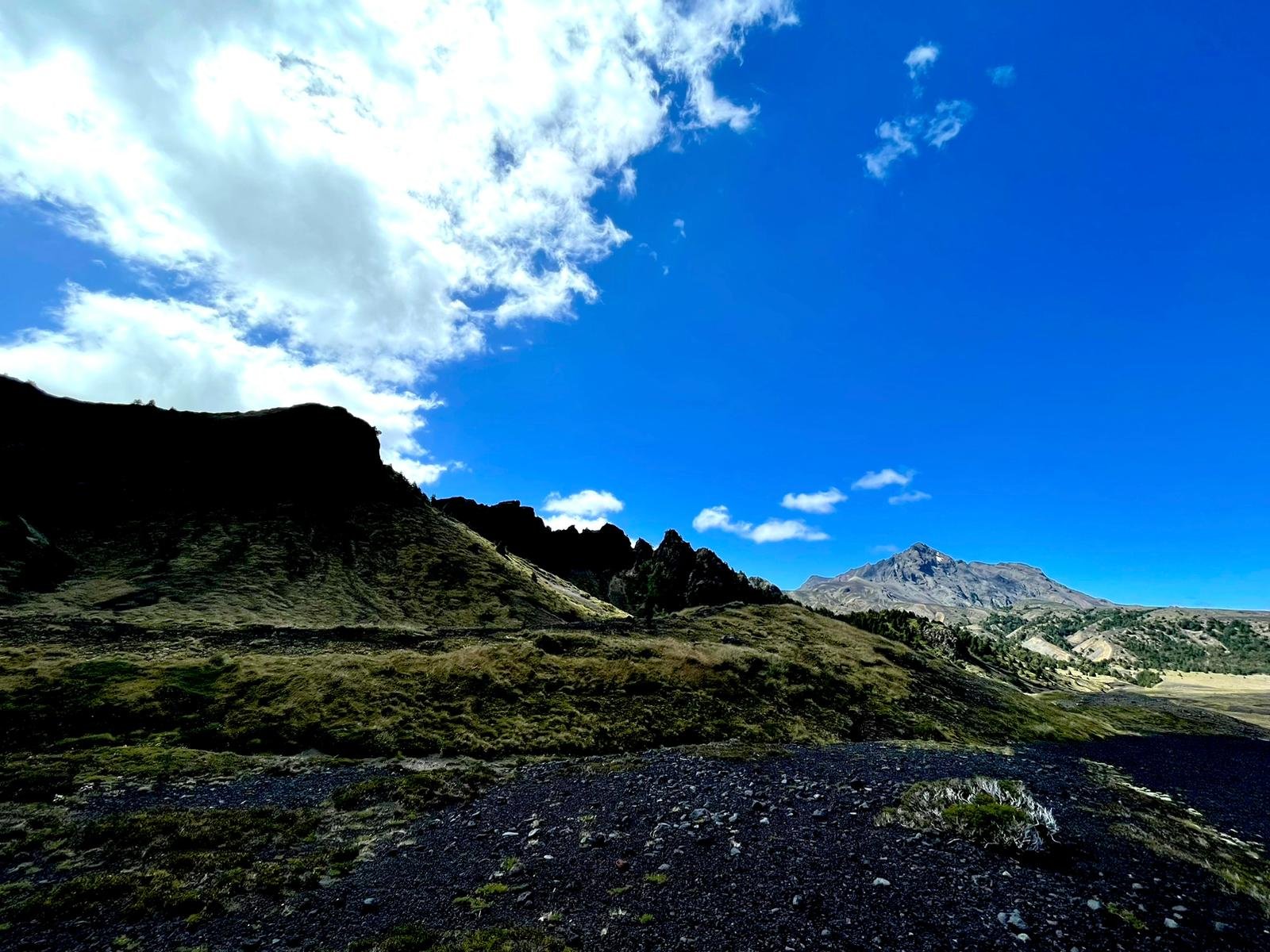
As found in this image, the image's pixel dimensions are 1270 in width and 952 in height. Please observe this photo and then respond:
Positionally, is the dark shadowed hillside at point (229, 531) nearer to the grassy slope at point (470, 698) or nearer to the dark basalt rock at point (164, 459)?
the dark basalt rock at point (164, 459)

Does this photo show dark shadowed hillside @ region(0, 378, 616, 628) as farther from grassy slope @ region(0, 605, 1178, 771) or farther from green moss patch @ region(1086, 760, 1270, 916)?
green moss patch @ region(1086, 760, 1270, 916)

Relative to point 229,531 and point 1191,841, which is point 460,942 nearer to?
point 1191,841

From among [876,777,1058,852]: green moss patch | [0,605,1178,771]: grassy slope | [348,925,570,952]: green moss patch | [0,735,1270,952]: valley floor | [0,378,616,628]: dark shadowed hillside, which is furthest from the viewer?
[0,378,616,628]: dark shadowed hillside

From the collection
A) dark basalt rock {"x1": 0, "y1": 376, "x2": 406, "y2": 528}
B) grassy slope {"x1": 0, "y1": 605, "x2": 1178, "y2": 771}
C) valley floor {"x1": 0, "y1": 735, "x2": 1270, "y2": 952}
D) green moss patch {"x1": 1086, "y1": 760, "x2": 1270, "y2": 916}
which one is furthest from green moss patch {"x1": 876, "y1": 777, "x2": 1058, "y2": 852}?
dark basalt rock {"x1": 0, "y1": 376, "x2": 406, "y2": 528}

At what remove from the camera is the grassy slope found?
31.5 m

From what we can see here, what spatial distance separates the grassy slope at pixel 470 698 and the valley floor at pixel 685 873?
6395 millimetres

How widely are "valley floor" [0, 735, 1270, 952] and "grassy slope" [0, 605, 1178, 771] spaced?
6.40 m

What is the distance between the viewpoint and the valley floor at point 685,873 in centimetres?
1272

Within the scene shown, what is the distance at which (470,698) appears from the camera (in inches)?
1500

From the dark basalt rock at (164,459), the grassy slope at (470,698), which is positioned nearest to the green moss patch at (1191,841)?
the grassy slope at (470,698)

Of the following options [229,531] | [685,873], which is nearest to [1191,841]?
[685,873]

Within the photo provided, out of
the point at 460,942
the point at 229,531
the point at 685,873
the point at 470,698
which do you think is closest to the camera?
the point at 460,942

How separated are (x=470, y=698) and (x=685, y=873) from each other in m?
26.5

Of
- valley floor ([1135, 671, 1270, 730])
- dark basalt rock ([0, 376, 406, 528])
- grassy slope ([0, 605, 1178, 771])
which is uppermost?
dark basalt rock ([0, 376, 406, 528])
